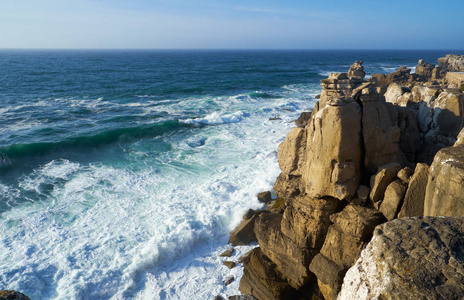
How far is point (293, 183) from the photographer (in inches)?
410

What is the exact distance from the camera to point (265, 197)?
47.8ft

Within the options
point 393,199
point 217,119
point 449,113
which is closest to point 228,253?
point 393,199

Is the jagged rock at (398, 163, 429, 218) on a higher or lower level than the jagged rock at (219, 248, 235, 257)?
higher

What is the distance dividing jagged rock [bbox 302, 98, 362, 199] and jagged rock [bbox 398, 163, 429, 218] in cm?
127

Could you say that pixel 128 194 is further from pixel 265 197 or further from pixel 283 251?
pixel 283 251

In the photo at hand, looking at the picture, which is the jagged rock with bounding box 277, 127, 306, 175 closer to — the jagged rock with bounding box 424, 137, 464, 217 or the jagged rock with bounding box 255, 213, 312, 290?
the jagged rock with bounding box 255, 213, 312, 290

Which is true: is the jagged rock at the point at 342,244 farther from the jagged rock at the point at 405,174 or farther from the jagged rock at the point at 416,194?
the jagged rock at the point at 405,174

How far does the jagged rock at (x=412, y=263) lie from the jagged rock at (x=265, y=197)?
972 cm

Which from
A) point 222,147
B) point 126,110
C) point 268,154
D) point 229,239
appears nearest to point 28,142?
point 126,110

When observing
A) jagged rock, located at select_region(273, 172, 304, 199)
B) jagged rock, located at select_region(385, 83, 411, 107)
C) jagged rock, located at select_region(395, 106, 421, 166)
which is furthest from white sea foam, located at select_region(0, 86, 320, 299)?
jagged rock, located at select_region(385, 83, 411, 107)

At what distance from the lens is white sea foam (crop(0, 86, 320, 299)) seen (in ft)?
34.9

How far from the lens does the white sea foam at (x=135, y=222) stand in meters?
10.6

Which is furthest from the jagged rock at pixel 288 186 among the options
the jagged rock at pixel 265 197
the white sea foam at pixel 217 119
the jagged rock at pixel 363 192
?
the white sea foam at pixel 217 119

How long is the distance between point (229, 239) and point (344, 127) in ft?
21.7
